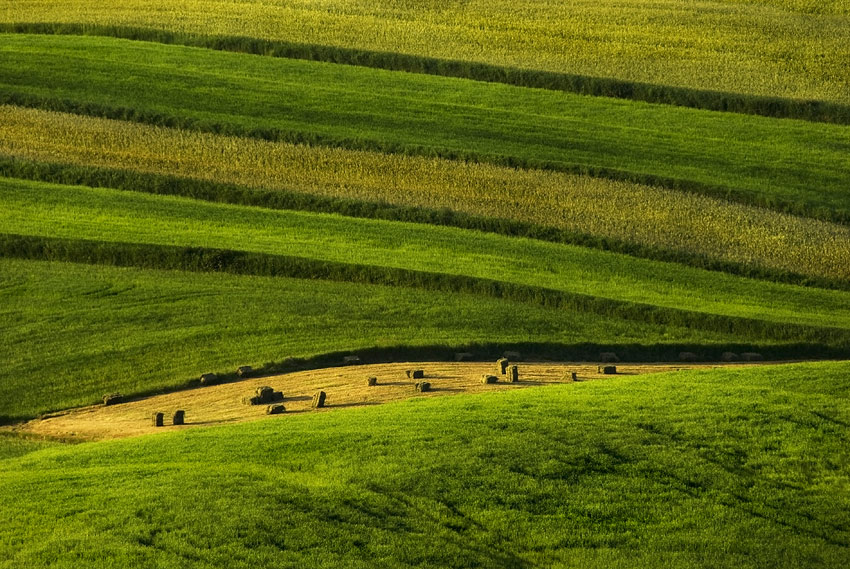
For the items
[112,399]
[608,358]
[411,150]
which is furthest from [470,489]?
[411,150]

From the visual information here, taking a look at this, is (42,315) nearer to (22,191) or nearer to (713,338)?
(22,191)

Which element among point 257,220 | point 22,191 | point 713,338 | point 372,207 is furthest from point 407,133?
point 713,338

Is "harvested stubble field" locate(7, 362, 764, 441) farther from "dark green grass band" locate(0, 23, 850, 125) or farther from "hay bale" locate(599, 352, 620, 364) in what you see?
"dark green grass band" locate(0, 23, 850, 125)

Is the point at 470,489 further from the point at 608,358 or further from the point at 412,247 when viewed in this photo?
the point at 412,247

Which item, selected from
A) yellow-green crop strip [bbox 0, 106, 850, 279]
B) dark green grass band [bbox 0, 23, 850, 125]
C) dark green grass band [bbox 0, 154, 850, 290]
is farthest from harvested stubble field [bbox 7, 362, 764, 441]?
dark green grass band [bbox 0, 23, 850, 125]

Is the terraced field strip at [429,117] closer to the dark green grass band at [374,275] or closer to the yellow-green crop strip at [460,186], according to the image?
the yellow-green crop strip at [460,186]
